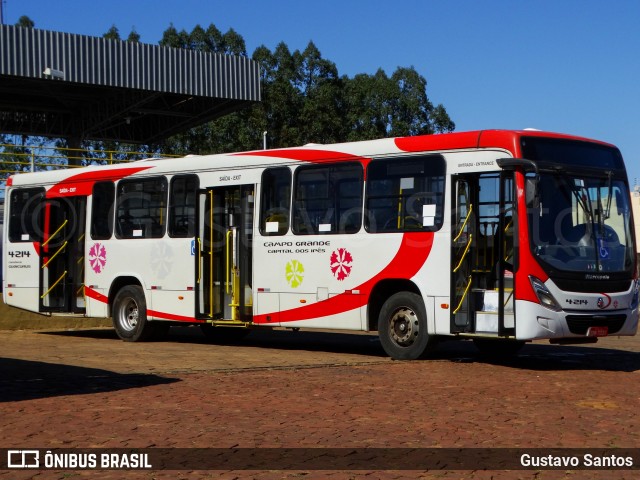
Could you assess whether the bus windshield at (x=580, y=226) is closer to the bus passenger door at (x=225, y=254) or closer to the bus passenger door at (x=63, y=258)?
the bus passenger door at (x=225, y=254)

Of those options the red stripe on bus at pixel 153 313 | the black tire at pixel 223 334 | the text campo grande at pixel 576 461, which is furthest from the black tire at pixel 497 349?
the text campo grande at pixel 576 461

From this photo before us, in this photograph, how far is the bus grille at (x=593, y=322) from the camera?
15359 mm

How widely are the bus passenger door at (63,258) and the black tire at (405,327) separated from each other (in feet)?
25.9

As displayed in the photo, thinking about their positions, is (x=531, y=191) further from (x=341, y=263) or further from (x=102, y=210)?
(x=102, y=210)

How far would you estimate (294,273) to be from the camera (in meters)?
18.5

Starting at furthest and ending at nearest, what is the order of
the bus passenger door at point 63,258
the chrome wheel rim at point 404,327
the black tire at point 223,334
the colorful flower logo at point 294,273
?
the bus passenger door at point 63,258
the black tire at point 223,334
the colorful flower logo at point 294,273
the chrome wheel rim at point 404,327

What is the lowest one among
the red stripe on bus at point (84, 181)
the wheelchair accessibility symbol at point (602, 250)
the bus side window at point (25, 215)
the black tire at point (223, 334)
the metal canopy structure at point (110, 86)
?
the black tire at point (223, 334)

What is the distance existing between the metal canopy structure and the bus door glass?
26419mm

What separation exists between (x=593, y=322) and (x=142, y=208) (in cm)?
943

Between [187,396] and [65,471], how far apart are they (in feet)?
13.2

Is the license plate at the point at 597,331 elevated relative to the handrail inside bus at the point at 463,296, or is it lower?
lower

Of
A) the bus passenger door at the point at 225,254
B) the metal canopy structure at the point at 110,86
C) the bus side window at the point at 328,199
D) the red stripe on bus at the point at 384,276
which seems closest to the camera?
the red stripe on bus at the point at 384,276

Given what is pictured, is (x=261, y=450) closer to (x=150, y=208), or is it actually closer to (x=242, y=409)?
(x=242, y=409)

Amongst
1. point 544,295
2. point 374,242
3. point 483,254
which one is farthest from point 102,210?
point 544,295
